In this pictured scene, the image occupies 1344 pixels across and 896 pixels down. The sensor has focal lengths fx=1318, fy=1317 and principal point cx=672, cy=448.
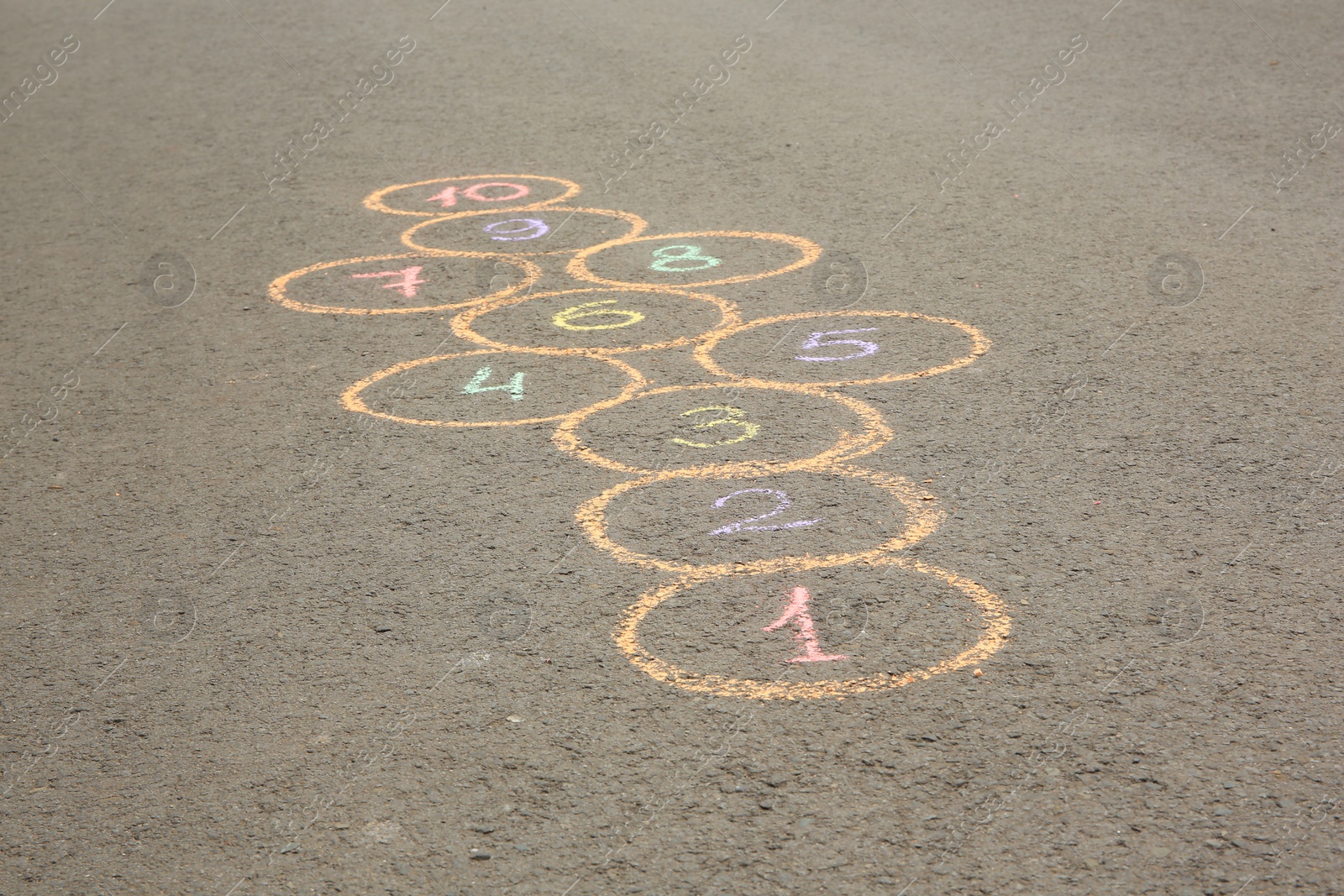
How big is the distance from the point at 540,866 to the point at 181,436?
8.90ft

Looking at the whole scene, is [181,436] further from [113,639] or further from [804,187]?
[804,187]

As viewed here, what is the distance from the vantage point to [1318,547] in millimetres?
3533

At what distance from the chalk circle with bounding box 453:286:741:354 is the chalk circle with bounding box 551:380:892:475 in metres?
0.59

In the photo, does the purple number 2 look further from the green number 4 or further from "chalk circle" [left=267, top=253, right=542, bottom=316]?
"chalk circle" [left=267, top=253, right=542, bottom=316]

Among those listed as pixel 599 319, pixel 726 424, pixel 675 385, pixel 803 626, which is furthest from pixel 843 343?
pixel 803 626

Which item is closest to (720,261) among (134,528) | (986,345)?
(986,345)

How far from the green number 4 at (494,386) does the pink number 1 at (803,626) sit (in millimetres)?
1735

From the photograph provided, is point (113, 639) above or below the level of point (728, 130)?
below

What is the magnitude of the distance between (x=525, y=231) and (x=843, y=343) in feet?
7.58

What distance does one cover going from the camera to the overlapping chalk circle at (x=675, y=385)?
3.50 m

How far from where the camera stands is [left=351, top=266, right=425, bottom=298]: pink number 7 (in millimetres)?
6041

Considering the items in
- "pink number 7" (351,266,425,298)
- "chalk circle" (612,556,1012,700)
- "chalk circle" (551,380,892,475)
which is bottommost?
"chalk circle" (612,556,1012,700)

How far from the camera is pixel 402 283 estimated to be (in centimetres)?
613

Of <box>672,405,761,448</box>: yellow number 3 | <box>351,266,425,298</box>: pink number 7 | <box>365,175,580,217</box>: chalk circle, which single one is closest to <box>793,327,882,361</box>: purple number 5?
<box>672,405,761,448</box>: yellow number 3
